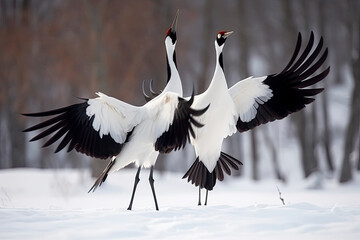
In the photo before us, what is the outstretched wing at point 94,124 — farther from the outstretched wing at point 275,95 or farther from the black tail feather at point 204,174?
the outstretched wing at point 275,95

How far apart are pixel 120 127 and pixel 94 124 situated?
1.06ft

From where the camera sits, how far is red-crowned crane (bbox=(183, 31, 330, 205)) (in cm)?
677

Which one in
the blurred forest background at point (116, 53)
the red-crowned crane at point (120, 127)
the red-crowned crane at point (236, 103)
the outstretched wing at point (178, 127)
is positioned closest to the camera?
the outstretched wing at point (178, 127)

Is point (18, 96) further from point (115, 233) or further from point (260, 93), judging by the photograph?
point (115, 233)

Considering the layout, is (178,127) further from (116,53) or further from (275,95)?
(116,53)

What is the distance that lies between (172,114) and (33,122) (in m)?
19.6

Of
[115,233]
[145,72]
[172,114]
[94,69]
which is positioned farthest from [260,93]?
[145,72]

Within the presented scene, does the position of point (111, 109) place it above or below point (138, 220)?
above

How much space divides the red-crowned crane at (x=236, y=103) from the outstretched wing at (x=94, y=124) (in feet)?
3.47

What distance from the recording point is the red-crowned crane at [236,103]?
6.77 metres

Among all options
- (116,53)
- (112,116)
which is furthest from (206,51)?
(112,116)

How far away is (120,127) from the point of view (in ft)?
20.8

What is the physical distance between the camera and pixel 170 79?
7.21 metres

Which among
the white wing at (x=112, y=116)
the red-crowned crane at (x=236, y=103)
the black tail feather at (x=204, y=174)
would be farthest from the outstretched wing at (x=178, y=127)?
the black tail feather at (x=204, y=174)
